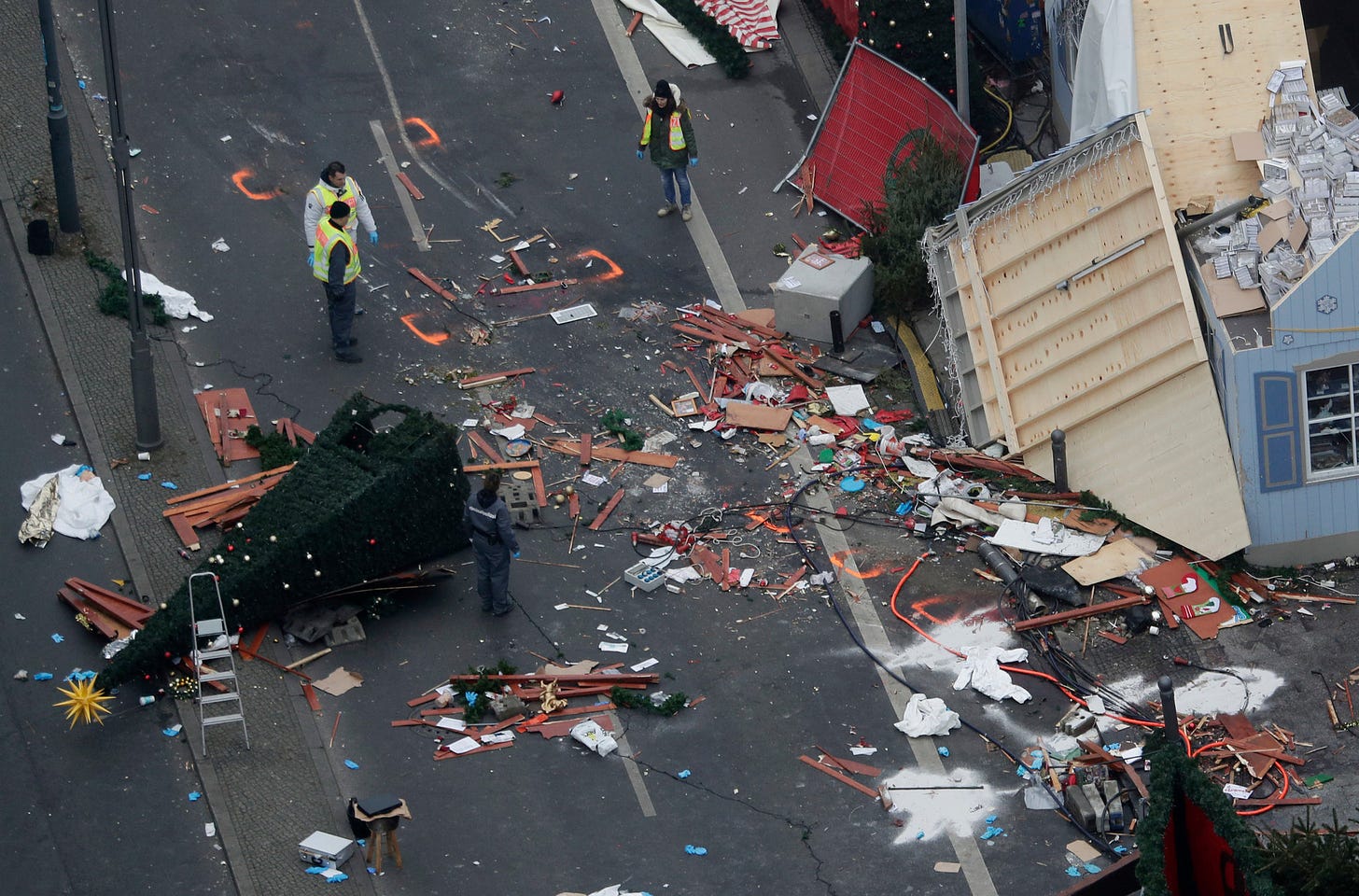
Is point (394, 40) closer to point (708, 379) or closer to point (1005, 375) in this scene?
point (708, 379)

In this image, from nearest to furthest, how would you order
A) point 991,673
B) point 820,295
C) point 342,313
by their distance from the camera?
point 991,673
point 342,313
point 820,295

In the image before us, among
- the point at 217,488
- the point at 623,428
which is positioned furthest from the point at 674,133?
the point at 217,488

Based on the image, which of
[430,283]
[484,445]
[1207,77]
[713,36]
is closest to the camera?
[1207,77]

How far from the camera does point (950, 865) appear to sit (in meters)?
14.4

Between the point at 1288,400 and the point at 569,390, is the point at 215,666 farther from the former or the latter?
the point at 1288,400

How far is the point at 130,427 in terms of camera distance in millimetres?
17812

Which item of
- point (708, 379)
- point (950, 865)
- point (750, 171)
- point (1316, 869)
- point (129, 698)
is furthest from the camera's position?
point (750, 171)

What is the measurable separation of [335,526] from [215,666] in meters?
1.53

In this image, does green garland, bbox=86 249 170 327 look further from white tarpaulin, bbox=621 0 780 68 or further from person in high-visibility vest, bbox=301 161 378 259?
white tarpaulin, bbox=621 0 780 68

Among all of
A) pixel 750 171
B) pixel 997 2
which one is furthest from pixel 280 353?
pixel 997 2

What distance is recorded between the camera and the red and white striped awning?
2347 cm

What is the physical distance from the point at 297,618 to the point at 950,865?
587 cm

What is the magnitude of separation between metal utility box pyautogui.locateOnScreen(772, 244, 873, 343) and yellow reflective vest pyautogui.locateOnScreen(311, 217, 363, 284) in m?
4.36

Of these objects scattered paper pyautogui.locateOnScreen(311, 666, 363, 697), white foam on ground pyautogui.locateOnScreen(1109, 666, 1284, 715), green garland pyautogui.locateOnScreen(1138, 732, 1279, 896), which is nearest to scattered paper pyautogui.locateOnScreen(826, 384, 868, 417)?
white foam on ground pyautogui.locateOnScreen(1109, 666, 1284, 715)
